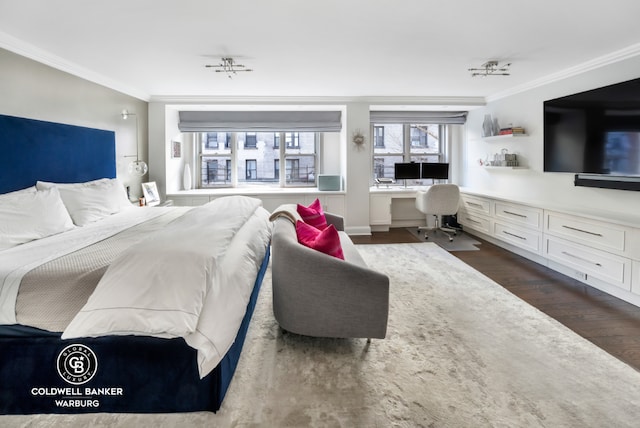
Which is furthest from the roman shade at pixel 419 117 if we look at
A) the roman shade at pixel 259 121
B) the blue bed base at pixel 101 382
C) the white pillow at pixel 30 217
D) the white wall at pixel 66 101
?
the blue bed base at pixel 101 382

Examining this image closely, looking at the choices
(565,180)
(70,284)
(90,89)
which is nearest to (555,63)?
(565,180)

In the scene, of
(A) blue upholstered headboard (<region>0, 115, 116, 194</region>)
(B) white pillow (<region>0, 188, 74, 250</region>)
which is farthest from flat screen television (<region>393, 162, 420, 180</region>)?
(B) white pillow (<region>0, 188, 74, 250</region>)

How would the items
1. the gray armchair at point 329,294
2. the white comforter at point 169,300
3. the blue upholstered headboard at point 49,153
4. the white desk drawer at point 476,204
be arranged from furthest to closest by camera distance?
the white desk drawer at point 476,204 → the blue upholstered headboard at point 49,153 → the gray armchair at point 329,294 → the white comforter at point 169,300

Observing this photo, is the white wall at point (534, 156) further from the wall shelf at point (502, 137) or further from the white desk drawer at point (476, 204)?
the white desk drawer at point (476, 204)

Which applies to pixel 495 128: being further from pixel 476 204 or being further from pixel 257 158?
pixel 257 158

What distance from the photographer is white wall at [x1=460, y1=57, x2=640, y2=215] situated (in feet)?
11.7

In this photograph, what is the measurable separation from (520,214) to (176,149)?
17.4ft

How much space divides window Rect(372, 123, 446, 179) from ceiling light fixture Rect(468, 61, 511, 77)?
256 cm

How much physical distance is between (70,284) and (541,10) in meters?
3.45

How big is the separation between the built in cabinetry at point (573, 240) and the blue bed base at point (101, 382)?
335cm

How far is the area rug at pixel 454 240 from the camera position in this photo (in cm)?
495

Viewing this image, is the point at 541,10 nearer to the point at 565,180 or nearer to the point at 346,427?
the point at 565,180

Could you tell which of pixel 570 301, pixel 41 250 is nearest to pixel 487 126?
pixel 570 301

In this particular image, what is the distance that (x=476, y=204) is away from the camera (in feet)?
17.9
